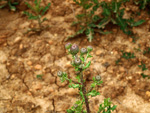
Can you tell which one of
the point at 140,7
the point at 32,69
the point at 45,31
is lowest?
the point at 32,69

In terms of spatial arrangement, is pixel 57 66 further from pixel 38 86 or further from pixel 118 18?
pixel 118 18

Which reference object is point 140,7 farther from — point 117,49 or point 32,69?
point 32,69

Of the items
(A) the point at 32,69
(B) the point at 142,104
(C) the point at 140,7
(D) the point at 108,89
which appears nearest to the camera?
(B) the point at 142,104

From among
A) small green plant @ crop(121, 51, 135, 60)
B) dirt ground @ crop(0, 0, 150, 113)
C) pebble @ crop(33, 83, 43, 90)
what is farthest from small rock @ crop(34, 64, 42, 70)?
small green plant @ crop(121, 51, 135, 60)

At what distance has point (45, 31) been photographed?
11.6 feet

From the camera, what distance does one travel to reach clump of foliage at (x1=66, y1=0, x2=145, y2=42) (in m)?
3.17

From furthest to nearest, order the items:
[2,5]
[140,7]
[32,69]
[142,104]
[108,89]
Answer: [2,5] < [140,7] < [32,69] < [108,89] < [142,104]

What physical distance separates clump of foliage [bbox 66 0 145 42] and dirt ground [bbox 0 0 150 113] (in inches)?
5.5

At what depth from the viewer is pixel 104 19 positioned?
3.35 metres

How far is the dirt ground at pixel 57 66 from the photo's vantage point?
261 centimetres

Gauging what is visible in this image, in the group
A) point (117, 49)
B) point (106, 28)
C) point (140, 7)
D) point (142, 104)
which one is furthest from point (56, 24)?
point (142, 104)

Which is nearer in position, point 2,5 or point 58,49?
point 58,49

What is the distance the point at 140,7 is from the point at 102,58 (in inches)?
52.8

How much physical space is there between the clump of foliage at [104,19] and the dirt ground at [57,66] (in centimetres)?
14
